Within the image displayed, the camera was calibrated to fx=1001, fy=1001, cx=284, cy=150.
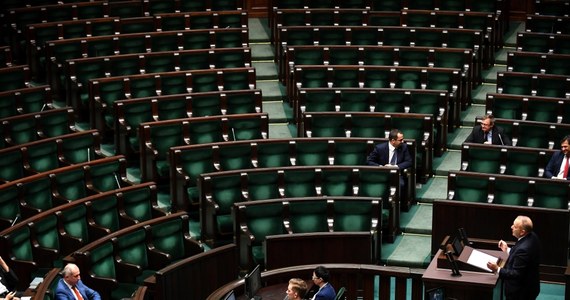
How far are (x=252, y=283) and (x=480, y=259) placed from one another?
2.48 feet

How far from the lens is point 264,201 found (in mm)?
3977

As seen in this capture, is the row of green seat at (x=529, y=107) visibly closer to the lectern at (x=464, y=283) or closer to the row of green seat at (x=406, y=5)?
the row of green seat at (x=406, y=5)

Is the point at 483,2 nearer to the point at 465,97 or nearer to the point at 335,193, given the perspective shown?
the point at 465,97

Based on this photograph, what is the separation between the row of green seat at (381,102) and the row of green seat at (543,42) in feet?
2.74

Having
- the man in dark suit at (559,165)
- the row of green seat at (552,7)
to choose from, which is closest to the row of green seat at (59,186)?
the man in dark suit at (559,165)

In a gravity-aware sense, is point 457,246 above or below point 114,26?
below

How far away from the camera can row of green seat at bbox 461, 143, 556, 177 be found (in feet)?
13.9

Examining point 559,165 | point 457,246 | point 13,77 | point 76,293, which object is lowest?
point 76,293

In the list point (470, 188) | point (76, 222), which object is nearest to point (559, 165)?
point (470, 188)

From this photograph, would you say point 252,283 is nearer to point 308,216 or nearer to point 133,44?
point 308,216

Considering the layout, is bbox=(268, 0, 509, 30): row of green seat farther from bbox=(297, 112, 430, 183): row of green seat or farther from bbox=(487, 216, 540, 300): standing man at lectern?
bbox=(487, 216, 540, 300): standing man at lectern

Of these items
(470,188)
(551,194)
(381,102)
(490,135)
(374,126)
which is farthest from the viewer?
(381,102)

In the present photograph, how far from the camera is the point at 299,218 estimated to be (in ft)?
13.2

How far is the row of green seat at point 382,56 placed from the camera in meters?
5.14
